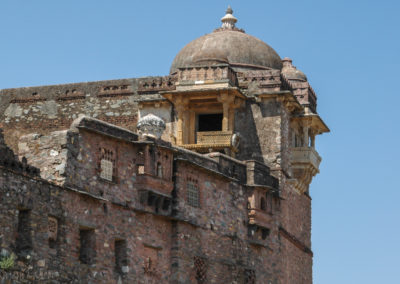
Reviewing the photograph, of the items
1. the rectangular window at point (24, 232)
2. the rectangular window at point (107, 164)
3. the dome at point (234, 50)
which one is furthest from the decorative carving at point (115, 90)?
the rectangular window at point (24, 232)

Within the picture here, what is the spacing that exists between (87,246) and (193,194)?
5.26 metres

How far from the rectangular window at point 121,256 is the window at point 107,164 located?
179 cm

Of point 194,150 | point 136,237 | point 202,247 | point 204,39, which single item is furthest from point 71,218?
point 204,39

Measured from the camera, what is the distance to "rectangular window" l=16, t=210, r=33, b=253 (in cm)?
2612

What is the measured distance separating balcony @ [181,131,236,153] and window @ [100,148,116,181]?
681cm

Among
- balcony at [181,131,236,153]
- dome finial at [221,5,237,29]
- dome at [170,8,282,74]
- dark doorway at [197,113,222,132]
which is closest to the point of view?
balcony at [181,131,236,153]

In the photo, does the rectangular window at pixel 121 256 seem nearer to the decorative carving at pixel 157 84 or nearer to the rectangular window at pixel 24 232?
the rectangular window at pixel 24 232

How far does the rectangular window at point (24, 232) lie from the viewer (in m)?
26.1

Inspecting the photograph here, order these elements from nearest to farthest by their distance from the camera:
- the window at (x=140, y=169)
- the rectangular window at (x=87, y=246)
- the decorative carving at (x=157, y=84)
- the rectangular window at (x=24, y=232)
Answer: the rectangular window at (x=24, y=232) < the rectangular window at (x=87, y=246) < the window at (x=140, y=169) < the decorative carving at (x=157, y=84)

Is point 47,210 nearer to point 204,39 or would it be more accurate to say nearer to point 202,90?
point 202,90

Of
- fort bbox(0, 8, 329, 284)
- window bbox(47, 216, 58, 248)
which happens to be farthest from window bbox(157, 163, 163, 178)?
window bbox(47, 216, 58, 248)

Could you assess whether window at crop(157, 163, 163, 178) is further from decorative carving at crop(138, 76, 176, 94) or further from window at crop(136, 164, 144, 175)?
decorative carving at crop(138, 76, 176, 94)

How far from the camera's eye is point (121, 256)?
29703 mm

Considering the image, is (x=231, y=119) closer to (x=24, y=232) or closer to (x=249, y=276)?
(x=249, y=276)
